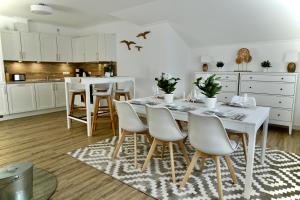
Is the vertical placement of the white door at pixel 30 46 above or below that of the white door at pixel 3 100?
above

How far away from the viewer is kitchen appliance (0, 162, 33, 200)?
1.35m

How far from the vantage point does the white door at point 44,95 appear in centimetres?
551

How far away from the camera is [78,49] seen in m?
6.43

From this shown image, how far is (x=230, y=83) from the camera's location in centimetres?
435

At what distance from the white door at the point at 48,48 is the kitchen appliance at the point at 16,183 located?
197 inches

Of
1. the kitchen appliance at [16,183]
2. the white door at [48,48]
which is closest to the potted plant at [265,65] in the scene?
the kitchen appliance at [16,183]

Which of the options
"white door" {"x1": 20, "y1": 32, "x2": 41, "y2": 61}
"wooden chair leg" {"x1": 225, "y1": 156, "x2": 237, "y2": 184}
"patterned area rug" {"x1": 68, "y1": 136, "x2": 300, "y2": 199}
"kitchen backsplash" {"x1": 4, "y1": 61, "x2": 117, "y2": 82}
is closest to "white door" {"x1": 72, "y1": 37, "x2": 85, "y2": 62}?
"kitchen backsplash" {"x1": 4, "y1": 61, "x2": 117, "y2": 82}

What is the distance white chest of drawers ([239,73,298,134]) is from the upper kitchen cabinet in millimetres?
5080

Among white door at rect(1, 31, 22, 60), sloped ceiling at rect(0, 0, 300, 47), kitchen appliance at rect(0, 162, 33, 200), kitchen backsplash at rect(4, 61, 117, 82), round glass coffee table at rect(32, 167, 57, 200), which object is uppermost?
sloped ceiling at rect(0, 0, 300, 47)

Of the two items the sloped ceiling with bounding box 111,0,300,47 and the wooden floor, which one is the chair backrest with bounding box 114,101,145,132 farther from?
the sloped ceiling with bounding box 111,0,300,47

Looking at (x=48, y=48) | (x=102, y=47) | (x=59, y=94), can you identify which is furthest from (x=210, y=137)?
(x=48, y=48)

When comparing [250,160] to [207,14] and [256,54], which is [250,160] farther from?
[256,54]

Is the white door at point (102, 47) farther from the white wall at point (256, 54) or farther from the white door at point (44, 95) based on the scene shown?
the white wall at point (256, 54)

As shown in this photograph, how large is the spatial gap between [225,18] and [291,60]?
1501 millimetres
